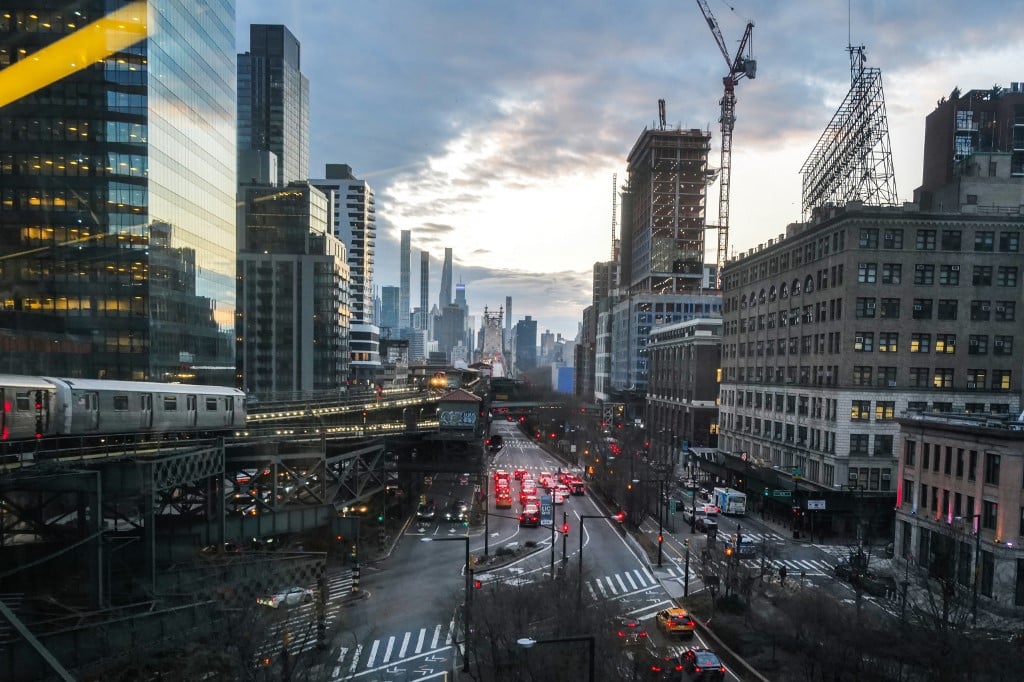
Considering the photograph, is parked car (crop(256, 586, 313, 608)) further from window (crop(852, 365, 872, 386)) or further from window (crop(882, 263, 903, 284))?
window (crop(882, 263, 903, 284))

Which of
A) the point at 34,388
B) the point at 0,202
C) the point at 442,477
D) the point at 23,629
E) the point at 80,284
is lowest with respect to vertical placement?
the point at 442,477

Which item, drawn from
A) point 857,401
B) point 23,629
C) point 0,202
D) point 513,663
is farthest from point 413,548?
point 0,202

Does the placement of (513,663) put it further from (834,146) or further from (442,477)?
(834,146)

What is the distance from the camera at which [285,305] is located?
127m

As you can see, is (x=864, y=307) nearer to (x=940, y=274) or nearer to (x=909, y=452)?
(x=940, y=274)

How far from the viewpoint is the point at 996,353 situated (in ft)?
198

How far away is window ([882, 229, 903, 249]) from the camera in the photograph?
60225 mm

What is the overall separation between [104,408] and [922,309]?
2568 inches

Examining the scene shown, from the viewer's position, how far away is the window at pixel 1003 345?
197 feet

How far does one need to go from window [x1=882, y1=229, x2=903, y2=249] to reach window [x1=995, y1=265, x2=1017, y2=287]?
29.0 feet

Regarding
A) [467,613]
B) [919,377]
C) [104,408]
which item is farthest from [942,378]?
[104,408]

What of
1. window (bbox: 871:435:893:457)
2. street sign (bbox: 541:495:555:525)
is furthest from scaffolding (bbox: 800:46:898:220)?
street sign (bbox: 541:495:555:525)

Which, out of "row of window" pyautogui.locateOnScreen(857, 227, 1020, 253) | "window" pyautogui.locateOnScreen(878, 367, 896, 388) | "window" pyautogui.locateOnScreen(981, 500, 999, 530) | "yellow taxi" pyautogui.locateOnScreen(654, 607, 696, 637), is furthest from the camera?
"window" pyautogui.locateOnScreen(878, 367, 896, 388)

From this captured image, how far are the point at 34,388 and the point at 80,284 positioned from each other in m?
42.7
